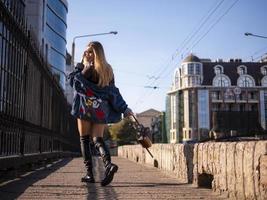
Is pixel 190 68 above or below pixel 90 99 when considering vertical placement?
above

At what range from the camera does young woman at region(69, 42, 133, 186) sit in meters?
6.20

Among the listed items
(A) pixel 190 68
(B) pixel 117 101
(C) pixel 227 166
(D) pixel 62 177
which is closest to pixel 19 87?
(D) pixel 62 177

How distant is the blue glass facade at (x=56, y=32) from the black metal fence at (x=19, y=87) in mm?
53547

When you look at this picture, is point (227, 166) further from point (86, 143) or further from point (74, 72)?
point (74, 72)

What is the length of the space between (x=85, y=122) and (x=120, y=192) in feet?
3.99

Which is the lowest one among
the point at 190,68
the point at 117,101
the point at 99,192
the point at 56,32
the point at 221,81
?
the point at 99,192

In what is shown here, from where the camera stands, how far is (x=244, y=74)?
11738 cm

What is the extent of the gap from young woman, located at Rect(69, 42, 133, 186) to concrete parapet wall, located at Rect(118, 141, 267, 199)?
1.19 meters

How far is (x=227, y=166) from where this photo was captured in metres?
4.89

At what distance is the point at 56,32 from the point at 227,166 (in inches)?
2662

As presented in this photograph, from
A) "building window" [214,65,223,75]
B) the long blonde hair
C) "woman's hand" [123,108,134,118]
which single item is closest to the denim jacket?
the long blonde hair

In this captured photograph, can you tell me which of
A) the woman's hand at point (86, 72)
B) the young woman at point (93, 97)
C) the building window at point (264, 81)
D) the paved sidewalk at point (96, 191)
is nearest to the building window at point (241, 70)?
the building window at point (264, 81)

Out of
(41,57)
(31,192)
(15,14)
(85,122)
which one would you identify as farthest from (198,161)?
(41,57)

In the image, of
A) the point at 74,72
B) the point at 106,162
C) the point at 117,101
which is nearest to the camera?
the point at 106,162
